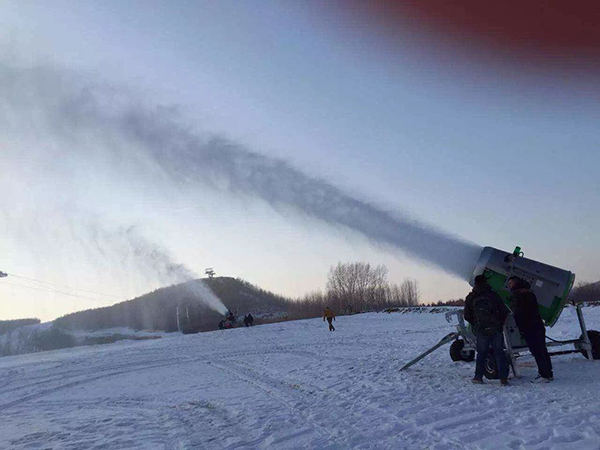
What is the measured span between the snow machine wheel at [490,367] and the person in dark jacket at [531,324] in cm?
71

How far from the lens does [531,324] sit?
9141 millimetres

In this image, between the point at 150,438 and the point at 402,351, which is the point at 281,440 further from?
the point at 402,351

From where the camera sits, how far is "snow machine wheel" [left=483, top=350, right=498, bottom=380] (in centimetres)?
937

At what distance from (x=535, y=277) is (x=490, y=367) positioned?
7.48 feet

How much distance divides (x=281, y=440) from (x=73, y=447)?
325 centimetres

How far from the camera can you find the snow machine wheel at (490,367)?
937cm

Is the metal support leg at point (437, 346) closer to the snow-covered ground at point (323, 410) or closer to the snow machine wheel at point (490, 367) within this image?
the snow-covered ground at point (323, 410)

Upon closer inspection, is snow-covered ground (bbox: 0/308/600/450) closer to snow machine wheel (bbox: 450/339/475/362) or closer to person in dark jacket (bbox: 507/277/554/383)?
snow machine wheel (bbox: 450/339/475/362)

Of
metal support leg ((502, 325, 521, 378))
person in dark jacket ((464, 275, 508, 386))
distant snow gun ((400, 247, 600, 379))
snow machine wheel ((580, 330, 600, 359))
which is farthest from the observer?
snow machine wheel ((580, 330, 600, 359))

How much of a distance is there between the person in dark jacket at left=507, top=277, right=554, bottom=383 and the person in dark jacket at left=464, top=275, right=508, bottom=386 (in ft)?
1.16

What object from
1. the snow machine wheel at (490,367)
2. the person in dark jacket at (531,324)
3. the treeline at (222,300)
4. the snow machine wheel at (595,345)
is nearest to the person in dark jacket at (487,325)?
the snow machine wheel at (490,367)

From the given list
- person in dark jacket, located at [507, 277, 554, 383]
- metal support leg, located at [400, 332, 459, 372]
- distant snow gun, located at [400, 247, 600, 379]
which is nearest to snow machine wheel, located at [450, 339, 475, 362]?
metal support leg, located at [400, 332, 459, 372]

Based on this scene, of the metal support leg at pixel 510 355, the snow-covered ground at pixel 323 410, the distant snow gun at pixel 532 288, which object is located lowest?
the snow-covered ground at pixel 323 410

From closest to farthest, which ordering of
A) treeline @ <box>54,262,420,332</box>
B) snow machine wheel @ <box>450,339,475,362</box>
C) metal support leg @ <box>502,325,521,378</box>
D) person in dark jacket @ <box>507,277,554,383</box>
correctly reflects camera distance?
person in dark jacket @ <box>507,277,554,383</box>, metal support leg @ <box>502,325,521,378</box>, snow machine wheel @ <box>450,339,475,362</box>, treeline @ <box>54,262,420,332</box>
